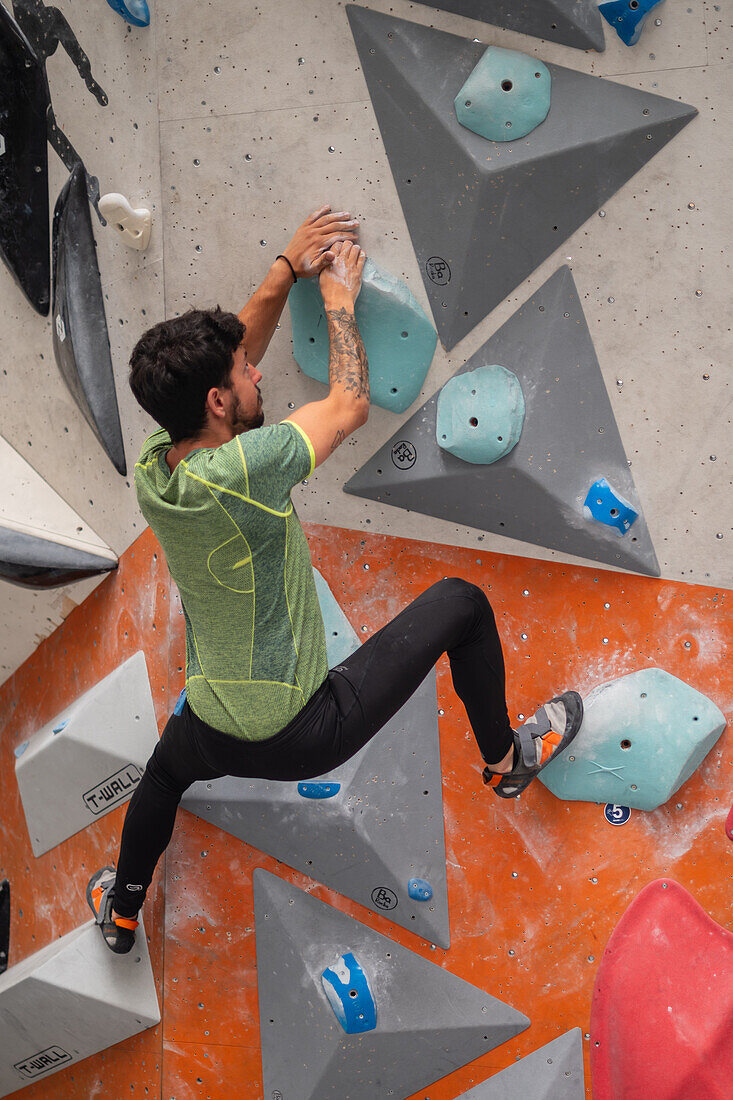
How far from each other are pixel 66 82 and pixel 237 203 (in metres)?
0.49

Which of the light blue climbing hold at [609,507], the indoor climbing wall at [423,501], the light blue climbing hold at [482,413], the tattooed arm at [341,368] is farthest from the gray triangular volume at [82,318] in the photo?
the light blue climbing hold at [609,507]

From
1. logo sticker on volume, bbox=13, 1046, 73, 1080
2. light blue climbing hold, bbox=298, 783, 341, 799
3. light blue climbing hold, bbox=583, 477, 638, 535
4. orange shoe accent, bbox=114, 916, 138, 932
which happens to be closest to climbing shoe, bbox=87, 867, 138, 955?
orange shoe accent, bbox=114, 916, 138, 932

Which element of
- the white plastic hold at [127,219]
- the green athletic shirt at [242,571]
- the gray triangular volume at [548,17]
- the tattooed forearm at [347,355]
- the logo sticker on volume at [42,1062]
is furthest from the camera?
the logo sticker on volume at [42,1062]

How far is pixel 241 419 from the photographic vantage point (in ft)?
6.03

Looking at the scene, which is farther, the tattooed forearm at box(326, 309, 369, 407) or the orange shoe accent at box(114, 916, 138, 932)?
the orange shoe accent at box(114, 916, 138, 932)

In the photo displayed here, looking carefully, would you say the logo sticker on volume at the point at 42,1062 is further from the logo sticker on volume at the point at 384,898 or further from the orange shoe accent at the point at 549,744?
the orange shoe accent at the point at 549,744

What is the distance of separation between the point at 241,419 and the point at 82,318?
34.1 inches

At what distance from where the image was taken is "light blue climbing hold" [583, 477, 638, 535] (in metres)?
2.34

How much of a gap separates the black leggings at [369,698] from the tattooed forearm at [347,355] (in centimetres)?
46

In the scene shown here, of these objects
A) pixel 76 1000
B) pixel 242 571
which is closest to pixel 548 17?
pixel 242 571

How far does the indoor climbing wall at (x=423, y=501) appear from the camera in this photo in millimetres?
2262

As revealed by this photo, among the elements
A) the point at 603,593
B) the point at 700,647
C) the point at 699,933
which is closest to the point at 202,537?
the point at 603,593

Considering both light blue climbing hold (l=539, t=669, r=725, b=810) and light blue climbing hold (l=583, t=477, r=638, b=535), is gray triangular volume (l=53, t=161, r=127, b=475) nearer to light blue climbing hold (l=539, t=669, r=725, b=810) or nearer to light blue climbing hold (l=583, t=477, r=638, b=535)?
light blue climbing hold (l=583, t=477, r=638, b=535)

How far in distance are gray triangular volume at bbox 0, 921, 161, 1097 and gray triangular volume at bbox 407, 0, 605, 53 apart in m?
2.43
